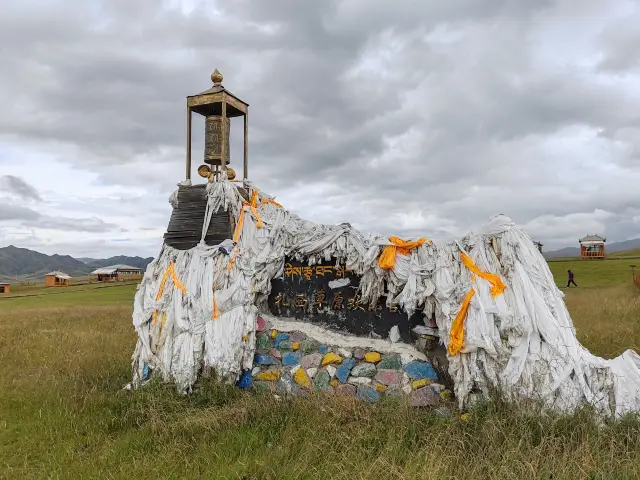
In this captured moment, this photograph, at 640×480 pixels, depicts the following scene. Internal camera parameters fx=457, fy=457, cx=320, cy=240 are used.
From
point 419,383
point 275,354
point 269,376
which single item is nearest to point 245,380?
point 269,376

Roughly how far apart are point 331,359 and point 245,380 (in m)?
1.45

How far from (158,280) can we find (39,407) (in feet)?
8.76

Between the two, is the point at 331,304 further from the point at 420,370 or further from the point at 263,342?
the point at 420,370

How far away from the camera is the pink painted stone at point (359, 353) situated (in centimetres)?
654

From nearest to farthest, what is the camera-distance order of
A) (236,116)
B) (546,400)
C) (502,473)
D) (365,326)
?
(502,473) → (546,400) → (365,326) → (236,116)

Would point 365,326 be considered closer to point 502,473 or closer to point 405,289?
point 405,289

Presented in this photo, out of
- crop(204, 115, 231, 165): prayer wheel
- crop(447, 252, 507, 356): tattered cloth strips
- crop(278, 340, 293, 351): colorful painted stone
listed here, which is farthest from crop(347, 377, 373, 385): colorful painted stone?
crop(204, 115, 231, 165): prayer wheel

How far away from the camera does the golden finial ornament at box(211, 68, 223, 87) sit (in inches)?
333

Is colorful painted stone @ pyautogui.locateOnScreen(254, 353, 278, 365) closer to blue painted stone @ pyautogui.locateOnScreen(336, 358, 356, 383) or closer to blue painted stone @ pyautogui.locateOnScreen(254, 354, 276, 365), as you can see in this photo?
blue painted stone @ pyautogui.locateOnScreen(254, 354, 276, 365)

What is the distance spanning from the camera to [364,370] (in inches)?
254

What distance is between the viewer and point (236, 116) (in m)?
9.26

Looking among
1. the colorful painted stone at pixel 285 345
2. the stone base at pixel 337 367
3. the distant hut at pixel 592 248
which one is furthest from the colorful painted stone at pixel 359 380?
the distant hut at pixel 592 248

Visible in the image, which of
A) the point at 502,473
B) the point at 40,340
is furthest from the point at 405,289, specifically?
the point at 40,340

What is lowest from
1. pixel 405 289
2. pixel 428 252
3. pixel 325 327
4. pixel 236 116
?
pixel 325 327
